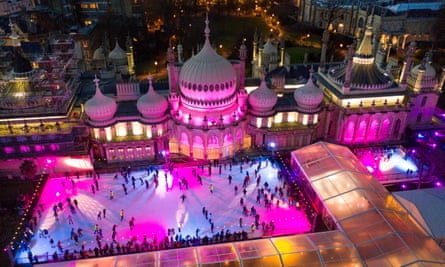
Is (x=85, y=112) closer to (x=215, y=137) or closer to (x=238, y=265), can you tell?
(x=215, y=137)

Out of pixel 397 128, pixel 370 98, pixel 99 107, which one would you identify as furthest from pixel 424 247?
pixel 99 107

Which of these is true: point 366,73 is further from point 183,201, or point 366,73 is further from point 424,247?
point 183,201

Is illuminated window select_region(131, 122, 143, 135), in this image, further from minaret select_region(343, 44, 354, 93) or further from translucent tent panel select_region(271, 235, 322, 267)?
minaret select_region(343, 44, 354, 93)

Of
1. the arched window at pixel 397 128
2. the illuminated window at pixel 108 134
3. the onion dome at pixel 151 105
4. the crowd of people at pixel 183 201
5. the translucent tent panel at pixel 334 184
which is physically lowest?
the crowd of people at pixel 183 201

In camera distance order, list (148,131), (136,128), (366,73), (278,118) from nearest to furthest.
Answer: (148,131) → (136,128) → (278,118) → (366,73)

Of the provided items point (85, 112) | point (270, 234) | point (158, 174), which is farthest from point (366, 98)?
point (85, 112)

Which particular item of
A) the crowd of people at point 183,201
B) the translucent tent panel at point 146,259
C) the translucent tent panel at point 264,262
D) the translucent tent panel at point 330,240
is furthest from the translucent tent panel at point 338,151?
the translucent tent panel at point 146,259

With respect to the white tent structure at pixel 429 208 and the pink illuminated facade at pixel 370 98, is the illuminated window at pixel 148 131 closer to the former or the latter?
the pink illuminated facade at pixel 370 98
